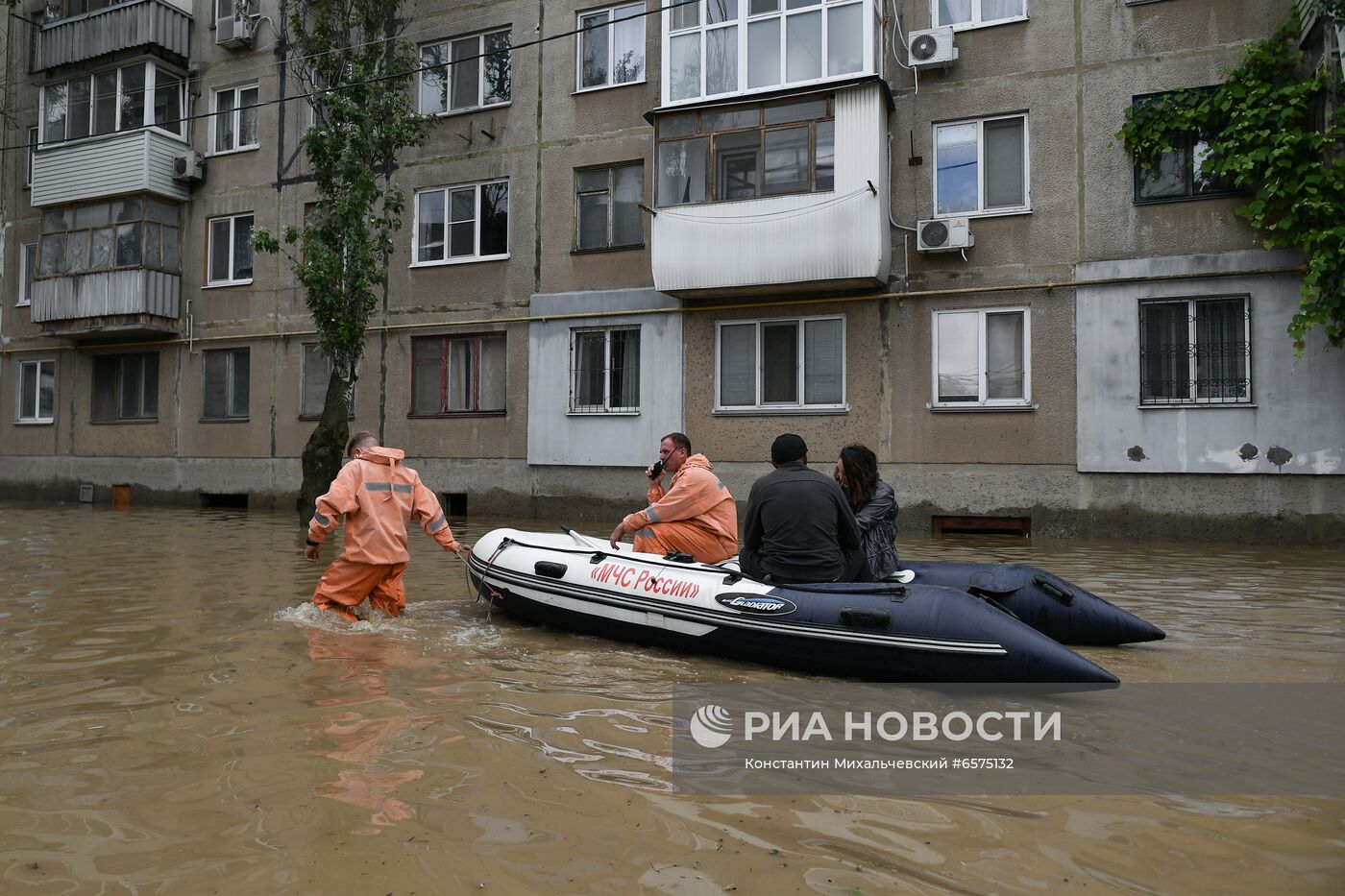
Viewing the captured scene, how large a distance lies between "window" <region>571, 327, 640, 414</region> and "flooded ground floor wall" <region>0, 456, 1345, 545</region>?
113 cm

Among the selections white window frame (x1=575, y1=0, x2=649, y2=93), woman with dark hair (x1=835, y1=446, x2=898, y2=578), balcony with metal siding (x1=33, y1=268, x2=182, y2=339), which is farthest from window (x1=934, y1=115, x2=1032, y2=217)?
balcony with metal siding (x1=33, y1=268, x2=182, y2=339)

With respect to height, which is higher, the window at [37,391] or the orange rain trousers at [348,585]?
the window at [37,391]

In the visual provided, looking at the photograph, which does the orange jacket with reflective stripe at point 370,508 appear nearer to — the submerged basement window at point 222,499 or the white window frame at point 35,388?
the submerged basement window at point 222,499

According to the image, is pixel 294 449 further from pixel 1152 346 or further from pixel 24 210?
pixel 1152 346

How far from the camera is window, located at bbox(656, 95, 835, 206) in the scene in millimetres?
14570

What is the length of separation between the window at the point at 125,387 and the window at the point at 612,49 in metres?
11.6

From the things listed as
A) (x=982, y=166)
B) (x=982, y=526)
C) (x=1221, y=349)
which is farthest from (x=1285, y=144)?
(x=982, y=526)

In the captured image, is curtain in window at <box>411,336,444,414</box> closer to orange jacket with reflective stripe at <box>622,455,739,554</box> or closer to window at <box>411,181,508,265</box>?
window at <box>411,181,508,265</box>

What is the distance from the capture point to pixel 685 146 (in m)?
15.5

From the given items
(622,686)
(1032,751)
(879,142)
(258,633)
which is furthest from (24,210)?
(1032,751)

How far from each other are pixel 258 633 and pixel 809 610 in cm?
372

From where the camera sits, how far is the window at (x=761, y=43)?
14508mm

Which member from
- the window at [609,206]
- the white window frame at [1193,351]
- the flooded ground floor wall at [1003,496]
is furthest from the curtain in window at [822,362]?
the white window frame at [1193,351]

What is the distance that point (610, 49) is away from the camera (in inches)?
673
